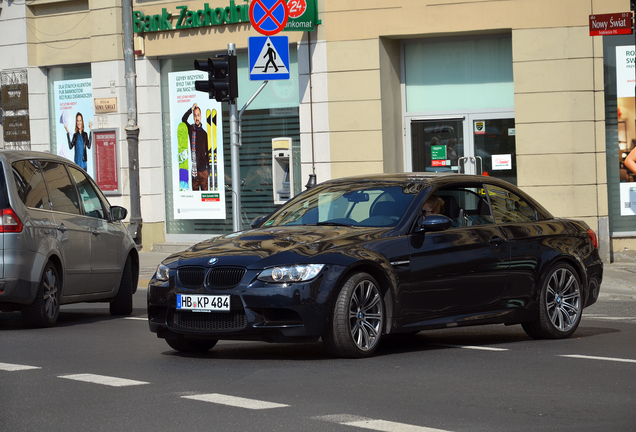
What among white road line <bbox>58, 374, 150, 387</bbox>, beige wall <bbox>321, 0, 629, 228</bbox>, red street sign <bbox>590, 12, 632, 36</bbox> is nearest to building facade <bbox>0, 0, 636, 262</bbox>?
beige wall <bbox>321, 0, 629, 228</bbox>

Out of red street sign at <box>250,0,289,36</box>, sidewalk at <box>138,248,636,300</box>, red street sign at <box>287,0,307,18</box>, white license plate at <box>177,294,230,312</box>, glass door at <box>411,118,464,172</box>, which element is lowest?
sidewalk at <box>138,248,636,300</box>

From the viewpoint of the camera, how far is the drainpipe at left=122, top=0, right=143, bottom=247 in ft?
62.4

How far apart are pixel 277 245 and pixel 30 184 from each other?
3745mm

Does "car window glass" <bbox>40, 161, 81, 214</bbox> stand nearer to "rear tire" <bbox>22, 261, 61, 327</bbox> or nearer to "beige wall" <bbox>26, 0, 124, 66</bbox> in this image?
"rear tire" <bbox>22, 261, 61, 327</bbox>

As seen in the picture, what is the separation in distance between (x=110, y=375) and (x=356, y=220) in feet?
8.02

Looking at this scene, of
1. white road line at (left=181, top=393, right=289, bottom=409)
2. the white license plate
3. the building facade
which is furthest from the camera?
the building facade

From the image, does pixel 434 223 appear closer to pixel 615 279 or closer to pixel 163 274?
pixel 163 274

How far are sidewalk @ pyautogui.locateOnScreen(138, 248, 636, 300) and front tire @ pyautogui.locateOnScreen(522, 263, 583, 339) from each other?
4.40 metres

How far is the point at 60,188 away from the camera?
36.9 ft

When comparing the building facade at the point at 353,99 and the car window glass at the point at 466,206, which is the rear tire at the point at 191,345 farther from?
Answer: the building facade at the point at 353,99

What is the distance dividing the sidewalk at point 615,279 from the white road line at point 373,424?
349 inches

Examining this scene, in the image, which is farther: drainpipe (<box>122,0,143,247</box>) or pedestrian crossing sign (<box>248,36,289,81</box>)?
drainpipe (<box>122,0,143,247</box>)

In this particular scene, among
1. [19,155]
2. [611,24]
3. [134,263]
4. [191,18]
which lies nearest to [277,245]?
[19,155]

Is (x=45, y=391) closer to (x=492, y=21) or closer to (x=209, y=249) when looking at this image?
(x=209, y=249)
